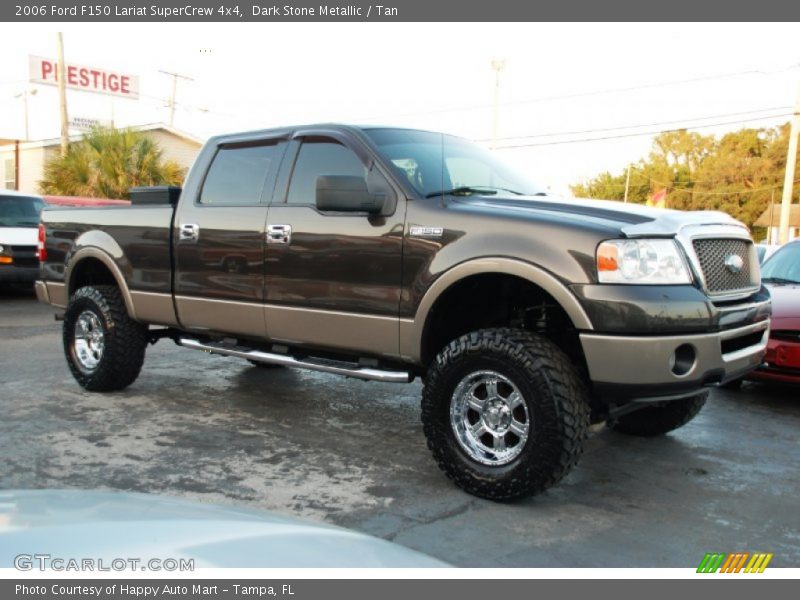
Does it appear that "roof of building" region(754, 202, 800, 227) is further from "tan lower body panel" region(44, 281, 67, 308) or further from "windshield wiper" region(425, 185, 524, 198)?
"tan lower body panel" region(44, 281, 67, 308)

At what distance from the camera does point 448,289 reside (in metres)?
4.13

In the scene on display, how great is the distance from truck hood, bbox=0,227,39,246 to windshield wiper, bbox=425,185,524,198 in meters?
9.50

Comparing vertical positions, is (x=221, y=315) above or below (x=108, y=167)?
below

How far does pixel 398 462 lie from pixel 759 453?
7.78 feet

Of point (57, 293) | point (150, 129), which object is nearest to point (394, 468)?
point (57, 293)

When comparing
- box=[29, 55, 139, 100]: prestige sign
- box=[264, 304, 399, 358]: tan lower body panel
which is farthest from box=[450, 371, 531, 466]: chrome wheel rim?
box=[29, 55, 139, 100]: prestige sign

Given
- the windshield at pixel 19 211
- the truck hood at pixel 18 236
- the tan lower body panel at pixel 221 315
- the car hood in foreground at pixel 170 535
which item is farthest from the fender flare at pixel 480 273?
the windshield at pixel 19 211

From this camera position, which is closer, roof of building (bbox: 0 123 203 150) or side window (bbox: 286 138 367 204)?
side window (bbox: 286 138 367 204)

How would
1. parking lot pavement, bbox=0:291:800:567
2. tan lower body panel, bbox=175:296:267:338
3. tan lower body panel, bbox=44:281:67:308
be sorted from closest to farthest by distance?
parking lot pavement, bbox=0:291:800:567 < tan lower body panel, bbox=175:296:267:338 < tan lower body panel, bbox=44:281:67:308

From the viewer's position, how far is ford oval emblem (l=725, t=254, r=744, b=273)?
4.04 metres

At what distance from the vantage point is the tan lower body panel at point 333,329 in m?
4.36

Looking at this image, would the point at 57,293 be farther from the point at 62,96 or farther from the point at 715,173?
the point at 715,173
